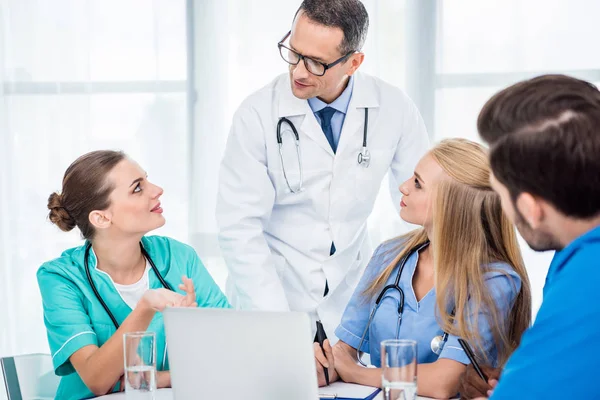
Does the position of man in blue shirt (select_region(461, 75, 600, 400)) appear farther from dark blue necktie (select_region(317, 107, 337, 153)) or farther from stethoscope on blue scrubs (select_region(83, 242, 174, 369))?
dark blue necktie (select_region(317, 107, 337, 153))

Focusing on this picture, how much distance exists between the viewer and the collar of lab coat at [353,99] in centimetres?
232

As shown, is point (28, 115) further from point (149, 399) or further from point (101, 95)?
point (149, 399)

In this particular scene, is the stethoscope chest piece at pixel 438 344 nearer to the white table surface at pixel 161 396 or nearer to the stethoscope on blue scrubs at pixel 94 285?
the white table surface at pixel 161 396

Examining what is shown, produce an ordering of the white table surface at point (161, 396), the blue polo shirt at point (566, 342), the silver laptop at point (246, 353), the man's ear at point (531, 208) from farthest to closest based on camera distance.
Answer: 1. the white table surface at point (161, 396)
2. the silver laptop at point (246, 353)
3. the man's ear at point (531, 208)
4. the blue polo shirt at point (566, 342)

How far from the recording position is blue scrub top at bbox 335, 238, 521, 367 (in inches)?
67.0

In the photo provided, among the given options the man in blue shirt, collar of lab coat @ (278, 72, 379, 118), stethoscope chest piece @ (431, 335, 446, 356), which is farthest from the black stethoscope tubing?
the man in blue shirt

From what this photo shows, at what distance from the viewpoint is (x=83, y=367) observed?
5.80 ft

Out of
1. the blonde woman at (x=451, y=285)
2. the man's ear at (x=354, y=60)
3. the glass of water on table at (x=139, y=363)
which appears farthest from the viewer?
the man's ear at (x=354, y=60)

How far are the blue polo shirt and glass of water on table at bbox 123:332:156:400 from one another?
61cm

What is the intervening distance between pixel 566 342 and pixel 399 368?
1.06 feet

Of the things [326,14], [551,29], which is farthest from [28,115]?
[551,29]

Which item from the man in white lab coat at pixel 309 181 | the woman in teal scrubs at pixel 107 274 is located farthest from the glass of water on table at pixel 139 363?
the man in white lab coat at pixel 309 181

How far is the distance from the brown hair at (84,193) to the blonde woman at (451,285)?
2.36 ft

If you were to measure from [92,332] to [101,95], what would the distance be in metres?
1.79
